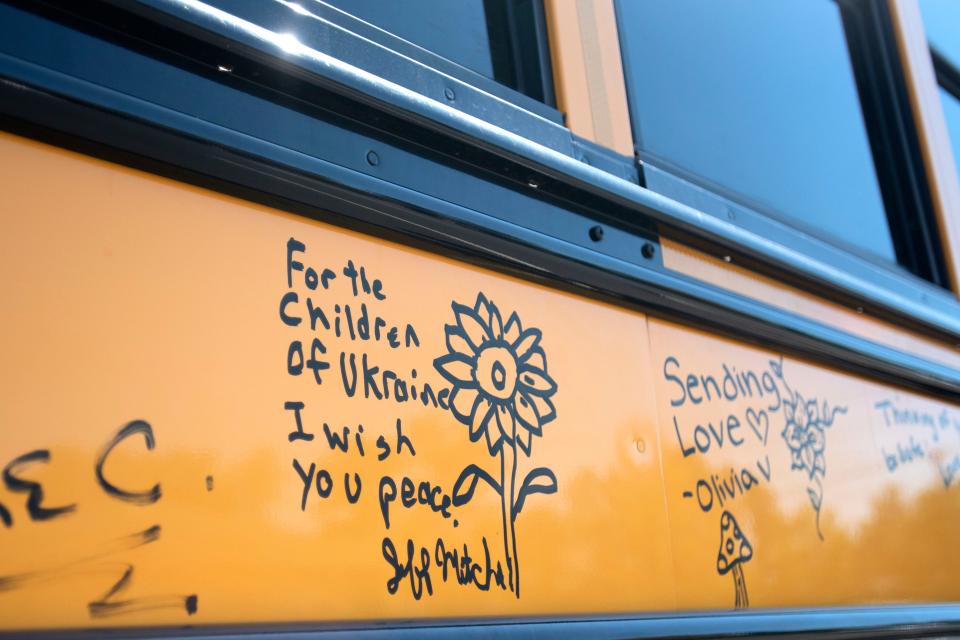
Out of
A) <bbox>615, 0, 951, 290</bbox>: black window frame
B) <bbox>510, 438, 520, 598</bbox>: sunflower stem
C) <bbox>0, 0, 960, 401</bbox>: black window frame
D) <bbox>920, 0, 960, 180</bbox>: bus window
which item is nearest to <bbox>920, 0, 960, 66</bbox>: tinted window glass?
<bbox>920, 0, 960, 180</bbox>: bus window

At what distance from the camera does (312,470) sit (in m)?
0.82

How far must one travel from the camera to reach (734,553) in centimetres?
123

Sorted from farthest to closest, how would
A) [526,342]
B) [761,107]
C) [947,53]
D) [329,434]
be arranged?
[947,53], [761,107], [526,342], [329,434]

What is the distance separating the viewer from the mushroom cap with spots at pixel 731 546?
1.20m

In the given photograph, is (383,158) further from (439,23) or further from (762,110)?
(762,110)

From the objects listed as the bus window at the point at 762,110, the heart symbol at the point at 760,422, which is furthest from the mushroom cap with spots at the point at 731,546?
the bus window at the point at 762,110

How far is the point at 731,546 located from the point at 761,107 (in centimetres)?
78

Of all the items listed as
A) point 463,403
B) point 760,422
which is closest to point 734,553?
point 760,422

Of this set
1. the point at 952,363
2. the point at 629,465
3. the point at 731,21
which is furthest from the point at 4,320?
the point at 952,363

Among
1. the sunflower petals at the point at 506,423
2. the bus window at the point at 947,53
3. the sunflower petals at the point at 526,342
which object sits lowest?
the sunflower petals at the point at 506,423

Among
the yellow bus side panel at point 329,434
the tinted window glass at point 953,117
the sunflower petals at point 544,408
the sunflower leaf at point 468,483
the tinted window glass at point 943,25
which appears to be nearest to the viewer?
the yellow bus side panel at point 329,434

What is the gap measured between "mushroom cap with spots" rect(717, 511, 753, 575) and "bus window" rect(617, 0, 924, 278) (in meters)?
0.46

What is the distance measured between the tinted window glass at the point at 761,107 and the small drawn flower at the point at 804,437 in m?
0.32

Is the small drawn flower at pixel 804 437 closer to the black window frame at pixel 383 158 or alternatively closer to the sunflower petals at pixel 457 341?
the black window frame at pixel 383 158
